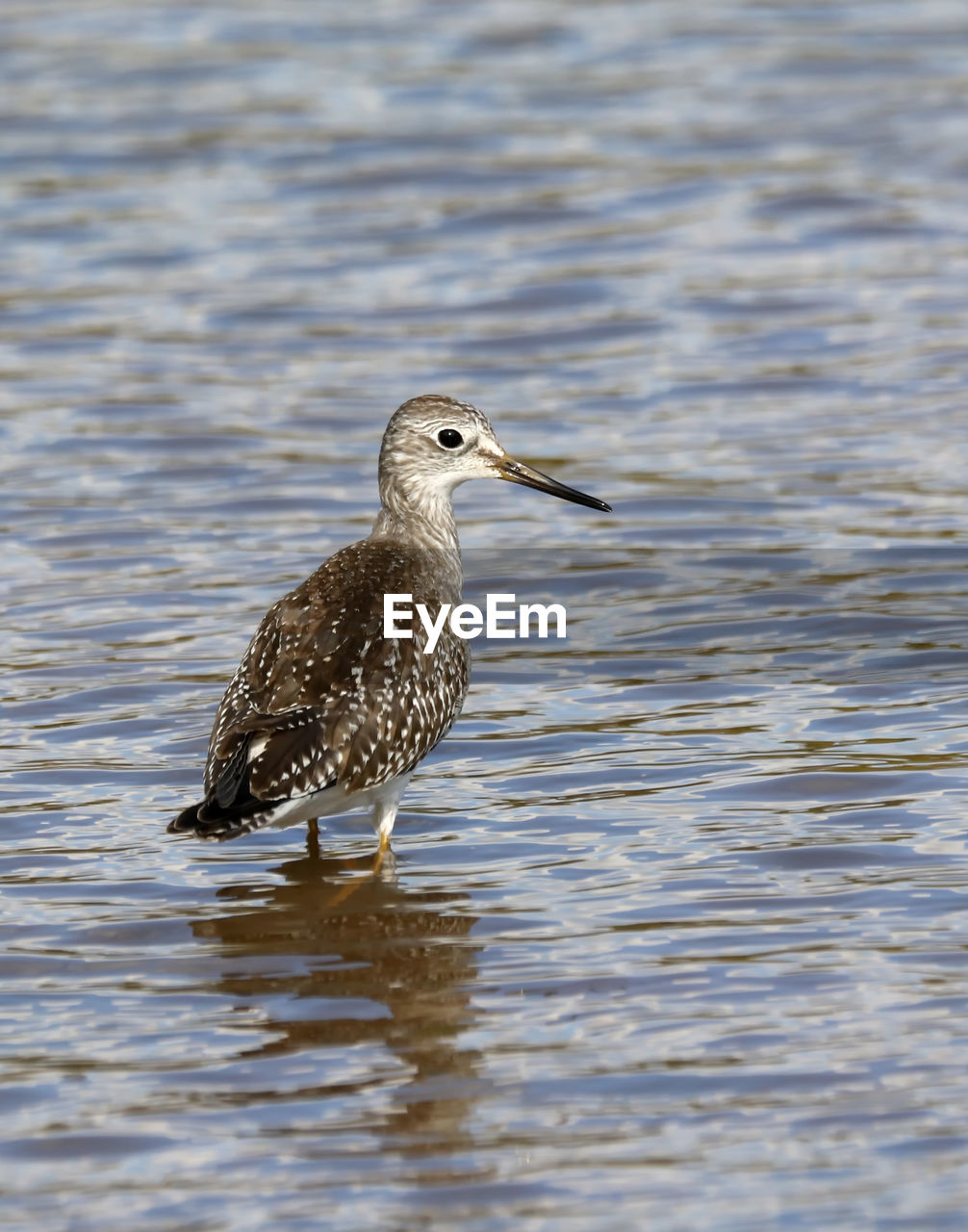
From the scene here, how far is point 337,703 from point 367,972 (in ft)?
3.47

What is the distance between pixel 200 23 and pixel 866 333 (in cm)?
1047

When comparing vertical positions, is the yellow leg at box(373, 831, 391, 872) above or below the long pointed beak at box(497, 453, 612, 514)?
below

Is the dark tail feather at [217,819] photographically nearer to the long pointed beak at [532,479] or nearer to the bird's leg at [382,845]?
the bird's leg at [382,845]

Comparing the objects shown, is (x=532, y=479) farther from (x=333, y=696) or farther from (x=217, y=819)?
(x=217, y=819)

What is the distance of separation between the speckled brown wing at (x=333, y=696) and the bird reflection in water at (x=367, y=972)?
0.39 meters

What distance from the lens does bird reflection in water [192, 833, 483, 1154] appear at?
19.1ft

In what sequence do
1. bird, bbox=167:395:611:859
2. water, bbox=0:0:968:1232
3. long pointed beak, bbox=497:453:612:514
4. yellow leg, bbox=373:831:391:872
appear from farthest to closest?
long pointed beak, bbox=497:453:612:514, yellow leg, bbox=373:831:391:872, bird, bbox=167:395:611:859, water, bbox=0:0:968:1232

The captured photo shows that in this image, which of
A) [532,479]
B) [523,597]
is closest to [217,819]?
[532,479]

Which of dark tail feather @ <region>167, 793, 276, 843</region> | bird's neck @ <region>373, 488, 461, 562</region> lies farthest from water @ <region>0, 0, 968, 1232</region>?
bird's neck @ <region>373, 488, 461, 562</region>

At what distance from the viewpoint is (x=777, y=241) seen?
15.5 meters

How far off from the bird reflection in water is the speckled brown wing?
0.39 m

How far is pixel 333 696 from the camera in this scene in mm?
7461

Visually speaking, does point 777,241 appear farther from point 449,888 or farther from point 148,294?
point 449,888

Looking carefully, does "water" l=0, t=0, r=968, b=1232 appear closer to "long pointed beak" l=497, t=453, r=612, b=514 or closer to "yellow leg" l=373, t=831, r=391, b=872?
"yellow leg" l=373, t=831, r=391, b=872
